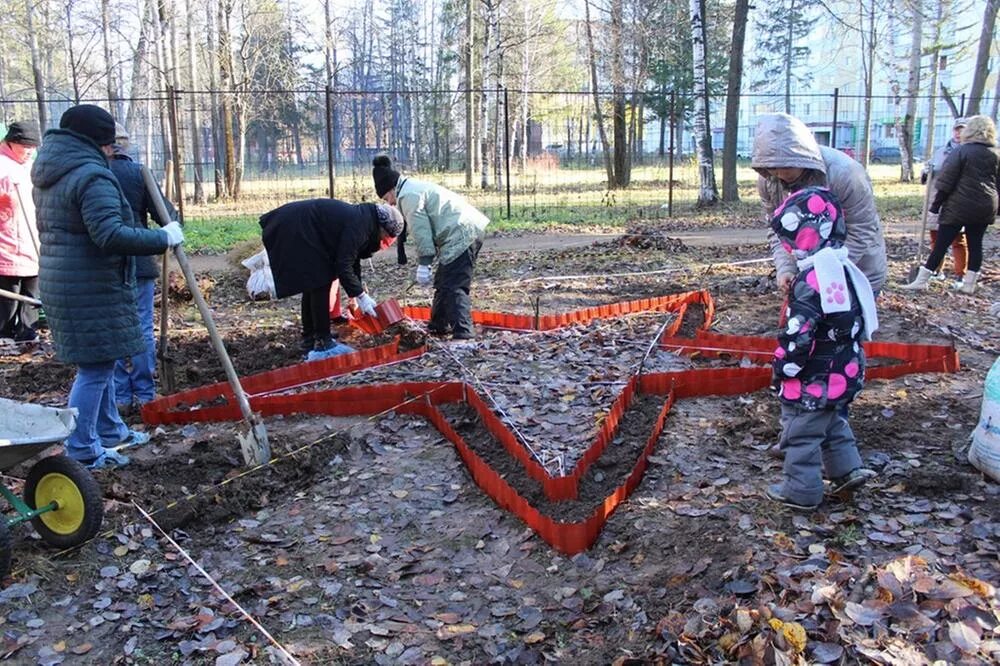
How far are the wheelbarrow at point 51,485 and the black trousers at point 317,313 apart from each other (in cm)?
255

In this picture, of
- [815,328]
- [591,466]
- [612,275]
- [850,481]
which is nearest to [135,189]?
[591,466]

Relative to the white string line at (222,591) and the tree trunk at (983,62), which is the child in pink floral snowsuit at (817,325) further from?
the tree trunk at (983,62)

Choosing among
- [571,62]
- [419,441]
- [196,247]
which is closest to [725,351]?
[419,441]

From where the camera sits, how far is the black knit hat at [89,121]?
379cm

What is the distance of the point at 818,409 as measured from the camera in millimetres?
3191

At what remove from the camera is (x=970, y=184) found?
753 cm

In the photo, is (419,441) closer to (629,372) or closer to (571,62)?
(629,372)

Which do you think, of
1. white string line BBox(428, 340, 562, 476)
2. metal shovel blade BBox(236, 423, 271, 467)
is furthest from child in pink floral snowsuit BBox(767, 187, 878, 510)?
metal shovel blade BBox(236, 423, 271, 467)

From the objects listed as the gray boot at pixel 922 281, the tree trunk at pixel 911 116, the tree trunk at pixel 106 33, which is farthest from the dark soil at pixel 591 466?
the tree trunk at pixel 106 33

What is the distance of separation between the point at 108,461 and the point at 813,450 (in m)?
3.44

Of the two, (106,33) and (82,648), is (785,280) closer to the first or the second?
(82,648)

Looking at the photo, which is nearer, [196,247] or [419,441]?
[419,441]

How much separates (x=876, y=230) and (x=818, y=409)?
1.53 metres

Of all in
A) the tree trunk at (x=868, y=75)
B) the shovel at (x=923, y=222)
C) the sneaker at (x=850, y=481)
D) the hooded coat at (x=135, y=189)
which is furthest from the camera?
the tree trunk at (x=868, y=75)
